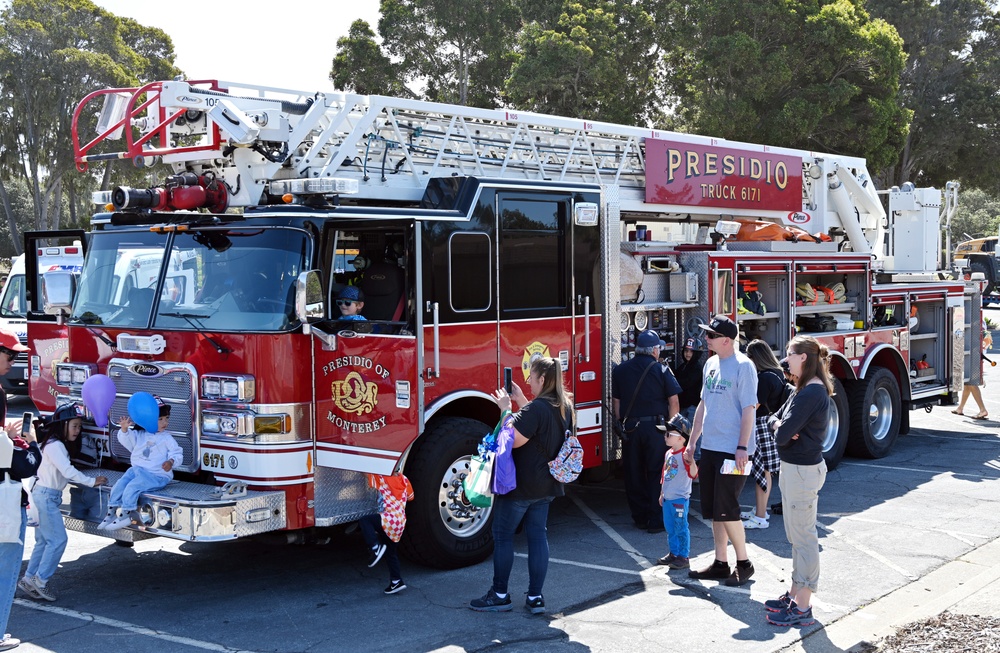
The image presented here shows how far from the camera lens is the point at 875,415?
11859mm

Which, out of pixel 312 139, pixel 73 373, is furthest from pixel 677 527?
pixel 73 373

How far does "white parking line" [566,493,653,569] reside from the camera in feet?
25.5

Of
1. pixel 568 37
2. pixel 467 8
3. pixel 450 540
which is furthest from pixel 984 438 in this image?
pixel 467 8

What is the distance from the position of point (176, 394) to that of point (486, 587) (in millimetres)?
2465

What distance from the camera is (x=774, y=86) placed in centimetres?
2502

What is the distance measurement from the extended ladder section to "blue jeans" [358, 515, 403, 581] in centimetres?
224

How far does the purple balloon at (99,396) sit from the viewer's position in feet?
23.6

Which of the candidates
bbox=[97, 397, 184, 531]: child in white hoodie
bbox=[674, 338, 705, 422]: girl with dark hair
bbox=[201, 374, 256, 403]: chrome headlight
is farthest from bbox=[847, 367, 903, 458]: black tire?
bbox=[97, 397, 184, 531]: child in white hoodie

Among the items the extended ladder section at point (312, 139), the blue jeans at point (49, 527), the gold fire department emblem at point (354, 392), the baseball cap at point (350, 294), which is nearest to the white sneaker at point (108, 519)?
the blue jeans at point (49, 527)

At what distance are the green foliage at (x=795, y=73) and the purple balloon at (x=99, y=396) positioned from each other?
2022 cm

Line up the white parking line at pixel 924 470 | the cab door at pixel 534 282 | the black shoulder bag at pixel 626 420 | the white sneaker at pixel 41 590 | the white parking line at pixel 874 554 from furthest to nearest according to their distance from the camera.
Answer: the white parking line at pixel 924 470 → the black shoulder bag at pixel 626 420 → the cab door at pixel 534 282 → the white parking line at pixel 874 554 → the white sneaker at pixel 41 590

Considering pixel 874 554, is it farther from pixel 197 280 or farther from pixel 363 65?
pixel 363 65

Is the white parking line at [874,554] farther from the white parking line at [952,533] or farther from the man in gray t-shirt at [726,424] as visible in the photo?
the man in gray t-shirt at [726,424]

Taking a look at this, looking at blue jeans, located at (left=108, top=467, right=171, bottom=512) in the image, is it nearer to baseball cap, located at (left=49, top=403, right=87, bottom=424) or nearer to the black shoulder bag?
baseball cap, located at (left=49, top=403, right=87, bottom=424)
